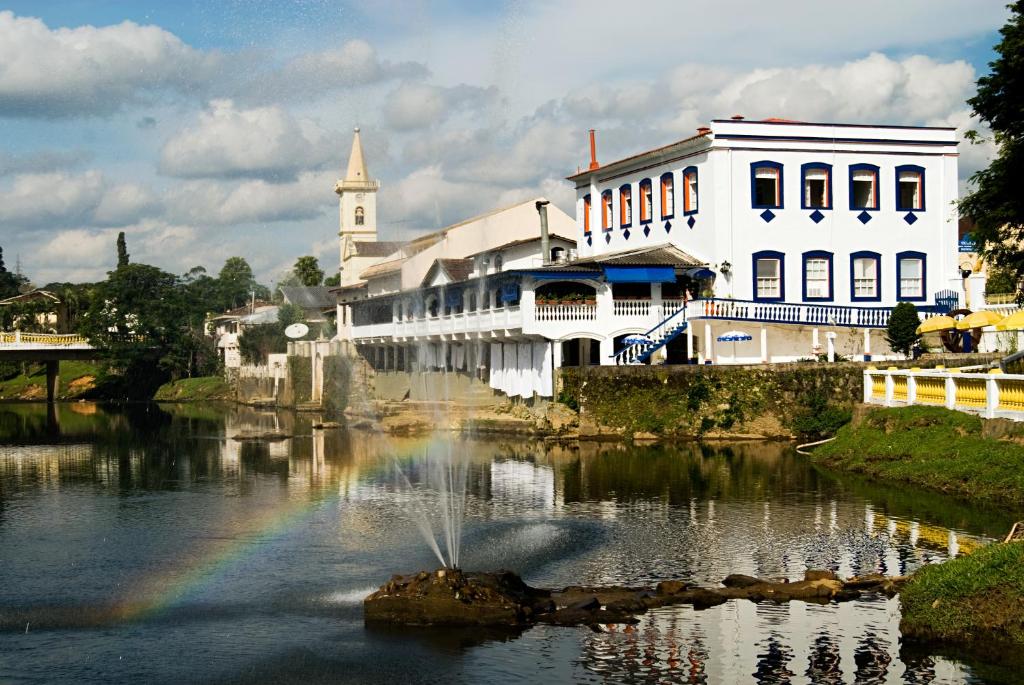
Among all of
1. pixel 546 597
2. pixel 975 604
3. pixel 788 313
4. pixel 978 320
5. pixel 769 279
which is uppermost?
pixel 769 279

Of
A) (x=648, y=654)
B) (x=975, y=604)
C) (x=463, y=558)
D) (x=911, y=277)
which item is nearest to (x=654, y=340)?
(x=911, y=277)

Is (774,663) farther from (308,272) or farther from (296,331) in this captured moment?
(308,272)

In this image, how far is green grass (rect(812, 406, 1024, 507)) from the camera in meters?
33.6

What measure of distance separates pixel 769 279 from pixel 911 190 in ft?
27.9

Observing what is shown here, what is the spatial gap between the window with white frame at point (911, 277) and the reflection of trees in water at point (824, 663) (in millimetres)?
44131

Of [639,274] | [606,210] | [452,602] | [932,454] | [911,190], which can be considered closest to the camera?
[452,602]

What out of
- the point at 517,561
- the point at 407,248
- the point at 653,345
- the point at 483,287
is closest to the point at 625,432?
the point at 653,345

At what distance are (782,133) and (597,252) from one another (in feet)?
44.4

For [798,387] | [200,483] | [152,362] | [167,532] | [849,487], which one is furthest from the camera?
[152,362]

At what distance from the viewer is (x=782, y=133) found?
61.3 meters

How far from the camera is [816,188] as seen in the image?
204 ft

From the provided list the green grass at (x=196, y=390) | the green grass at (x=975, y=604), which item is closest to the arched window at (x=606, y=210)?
the green grass at (x=975, y=604)

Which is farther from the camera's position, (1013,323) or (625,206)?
(625,206)

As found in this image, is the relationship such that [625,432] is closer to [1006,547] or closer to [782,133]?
[782,133]
